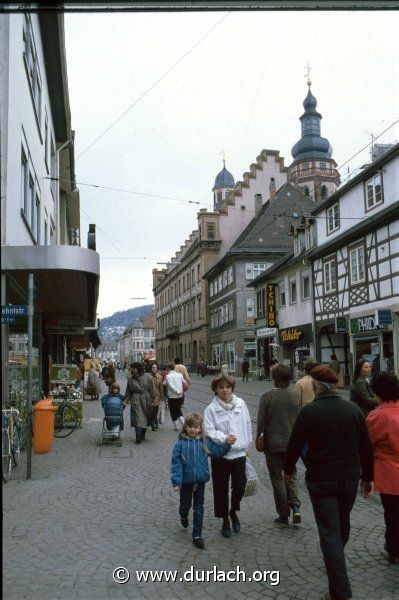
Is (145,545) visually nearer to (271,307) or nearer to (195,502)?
(195,502)

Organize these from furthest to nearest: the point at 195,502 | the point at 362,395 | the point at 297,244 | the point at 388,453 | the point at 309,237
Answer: the point at 297,244, the point at 309,237, the point at 362,395, the point at 195,502, the point at 388,453

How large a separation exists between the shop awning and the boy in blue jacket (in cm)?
382

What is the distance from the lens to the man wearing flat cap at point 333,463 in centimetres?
425

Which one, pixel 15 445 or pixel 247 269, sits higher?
pixel 247 269

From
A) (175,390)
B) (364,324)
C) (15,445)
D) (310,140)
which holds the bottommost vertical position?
(15,445)

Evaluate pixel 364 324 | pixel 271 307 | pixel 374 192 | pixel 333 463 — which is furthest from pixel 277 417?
pixel 271 307

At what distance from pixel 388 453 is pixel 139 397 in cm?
841

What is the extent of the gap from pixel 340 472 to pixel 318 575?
3.60 feet

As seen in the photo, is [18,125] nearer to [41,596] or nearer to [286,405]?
[286,405]

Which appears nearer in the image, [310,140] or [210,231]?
[210,231]

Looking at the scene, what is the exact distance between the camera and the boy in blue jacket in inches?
229

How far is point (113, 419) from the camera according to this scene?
40.5 ft

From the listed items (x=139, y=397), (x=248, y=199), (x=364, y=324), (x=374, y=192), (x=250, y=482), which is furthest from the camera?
(x=248, y=199)

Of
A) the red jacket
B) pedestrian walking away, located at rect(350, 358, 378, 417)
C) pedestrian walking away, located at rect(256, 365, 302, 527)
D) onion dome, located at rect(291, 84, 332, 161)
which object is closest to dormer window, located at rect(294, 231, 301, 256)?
pedestrian walking away, located at rect(350, 358, 378, 417)
